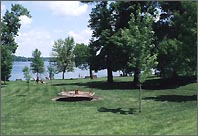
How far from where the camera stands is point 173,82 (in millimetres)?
42969

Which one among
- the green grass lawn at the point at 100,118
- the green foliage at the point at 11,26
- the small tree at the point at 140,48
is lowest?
the green grass lawn at the point at 100,118

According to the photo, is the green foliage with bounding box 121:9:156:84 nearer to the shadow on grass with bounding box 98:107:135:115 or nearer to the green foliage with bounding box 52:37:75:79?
the shadow on grass with bounding box 98:107:135:115

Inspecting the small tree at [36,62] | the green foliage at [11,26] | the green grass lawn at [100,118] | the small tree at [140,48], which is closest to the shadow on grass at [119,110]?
the green grass lawn at [100,118]

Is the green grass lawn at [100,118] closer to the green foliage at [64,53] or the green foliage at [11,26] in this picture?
the green foliage at [11,26]

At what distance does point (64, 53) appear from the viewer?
8744cm

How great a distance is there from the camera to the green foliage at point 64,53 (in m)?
87.2

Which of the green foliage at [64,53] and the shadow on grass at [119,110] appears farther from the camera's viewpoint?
the green foliage at [64,53]

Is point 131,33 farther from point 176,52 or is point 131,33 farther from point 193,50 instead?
point 176,52

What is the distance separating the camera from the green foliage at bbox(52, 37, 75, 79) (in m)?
87.2

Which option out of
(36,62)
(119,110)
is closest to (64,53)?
(36,62)

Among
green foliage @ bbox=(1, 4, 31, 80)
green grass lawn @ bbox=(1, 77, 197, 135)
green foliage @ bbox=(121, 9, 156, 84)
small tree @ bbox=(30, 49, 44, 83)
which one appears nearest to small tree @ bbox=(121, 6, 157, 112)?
green foliage @ bbox=(121, 9, 156, 84)

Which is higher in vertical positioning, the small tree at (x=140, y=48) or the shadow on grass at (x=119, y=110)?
the small tree at (x=140, y=48)

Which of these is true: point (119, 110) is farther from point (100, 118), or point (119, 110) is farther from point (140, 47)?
point (140, 47)

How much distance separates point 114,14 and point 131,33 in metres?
23.3
